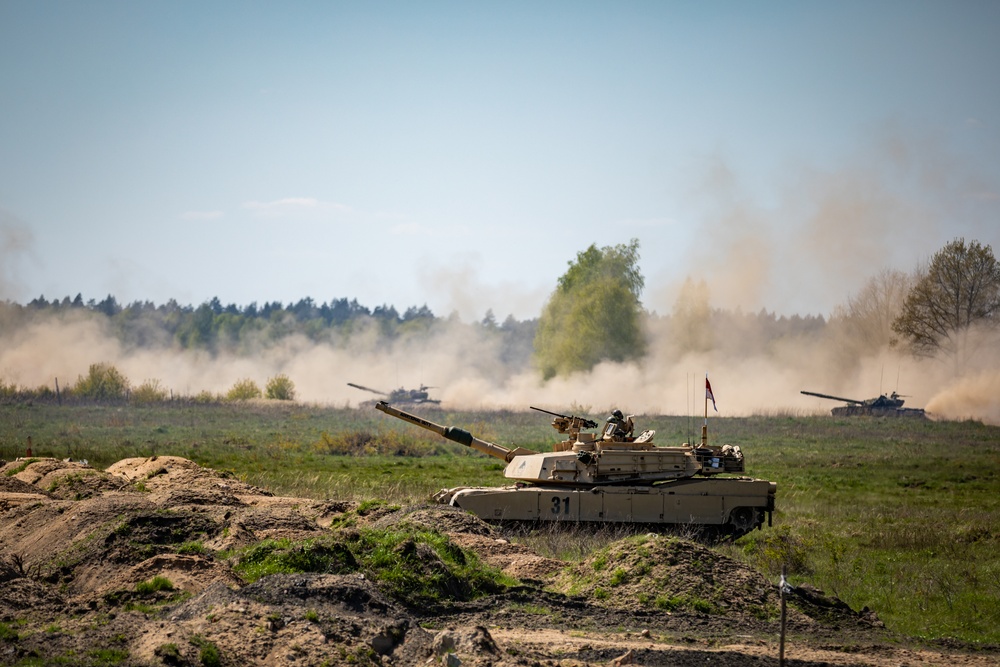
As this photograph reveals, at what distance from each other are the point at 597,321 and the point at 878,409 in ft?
81.4

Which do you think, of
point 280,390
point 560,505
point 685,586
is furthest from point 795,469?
point 280,390

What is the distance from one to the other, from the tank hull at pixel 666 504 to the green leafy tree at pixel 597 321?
61.5 m

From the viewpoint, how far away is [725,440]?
165 ft

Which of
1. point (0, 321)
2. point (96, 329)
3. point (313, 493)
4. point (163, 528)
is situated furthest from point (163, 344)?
point (163, 528)

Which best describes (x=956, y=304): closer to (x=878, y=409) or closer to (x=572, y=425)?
(x=878, y=409)

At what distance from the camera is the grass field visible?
66.5 feet

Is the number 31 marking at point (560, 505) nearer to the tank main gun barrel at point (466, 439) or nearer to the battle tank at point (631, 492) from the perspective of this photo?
the battle tank at point (631, 492)

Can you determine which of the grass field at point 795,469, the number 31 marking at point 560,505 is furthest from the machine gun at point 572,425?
the grass field at point 795,469

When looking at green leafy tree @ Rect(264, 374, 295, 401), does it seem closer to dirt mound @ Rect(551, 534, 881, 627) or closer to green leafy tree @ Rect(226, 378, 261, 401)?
green leafy tree @ Rect(226, 378, 261, 401)

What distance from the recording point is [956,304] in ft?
236

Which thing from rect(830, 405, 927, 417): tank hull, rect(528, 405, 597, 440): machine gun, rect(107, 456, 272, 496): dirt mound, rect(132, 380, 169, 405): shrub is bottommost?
rect(132, 380, 169, 405): shrub

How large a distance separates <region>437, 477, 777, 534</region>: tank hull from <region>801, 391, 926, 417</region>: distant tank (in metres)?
43.6

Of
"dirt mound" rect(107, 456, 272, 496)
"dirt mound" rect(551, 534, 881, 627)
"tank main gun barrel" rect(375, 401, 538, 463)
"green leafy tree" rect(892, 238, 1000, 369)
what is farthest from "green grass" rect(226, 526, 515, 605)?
"green leafy tree" rect(892, 238, 1000, 369)

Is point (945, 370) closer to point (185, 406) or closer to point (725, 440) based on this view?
point (725, 440)
